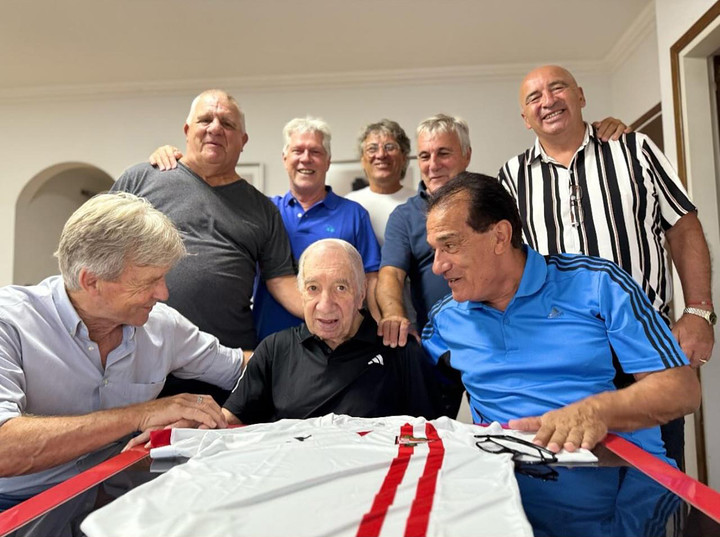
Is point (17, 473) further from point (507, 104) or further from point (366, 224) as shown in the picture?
point (507, 104)

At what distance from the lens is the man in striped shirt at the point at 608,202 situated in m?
2.08

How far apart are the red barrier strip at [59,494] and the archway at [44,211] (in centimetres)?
508

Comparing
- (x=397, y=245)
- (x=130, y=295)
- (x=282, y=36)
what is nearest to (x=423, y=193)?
(x=397, y=245)

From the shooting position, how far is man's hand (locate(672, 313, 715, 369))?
6.13ft

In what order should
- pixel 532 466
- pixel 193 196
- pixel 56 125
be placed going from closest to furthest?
1. pixel 532 466
2. pixel 193 196
3. pixel 56 125

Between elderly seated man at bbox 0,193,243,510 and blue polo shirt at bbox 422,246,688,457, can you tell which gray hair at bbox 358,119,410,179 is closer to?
blue polo shirt at bbox 422,246,688,457

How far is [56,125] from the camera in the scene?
18.2 feet

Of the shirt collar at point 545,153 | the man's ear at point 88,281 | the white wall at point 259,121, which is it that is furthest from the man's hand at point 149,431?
the white wall at point 259,121

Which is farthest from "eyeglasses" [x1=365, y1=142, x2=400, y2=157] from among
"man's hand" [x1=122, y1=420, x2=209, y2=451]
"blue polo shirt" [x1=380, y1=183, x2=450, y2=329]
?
"man's hand" [x1=122, y1=420, x2=209, y2=451]

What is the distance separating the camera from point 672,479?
95 centimetres

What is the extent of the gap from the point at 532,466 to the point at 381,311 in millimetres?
1087

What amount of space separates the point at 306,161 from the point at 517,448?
6.11 feet

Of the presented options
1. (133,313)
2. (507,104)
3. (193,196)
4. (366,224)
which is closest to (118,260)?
(133,313)

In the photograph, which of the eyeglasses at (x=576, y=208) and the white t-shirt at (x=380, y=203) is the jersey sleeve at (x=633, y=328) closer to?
the eyeglasses at (x=576, y=208)
